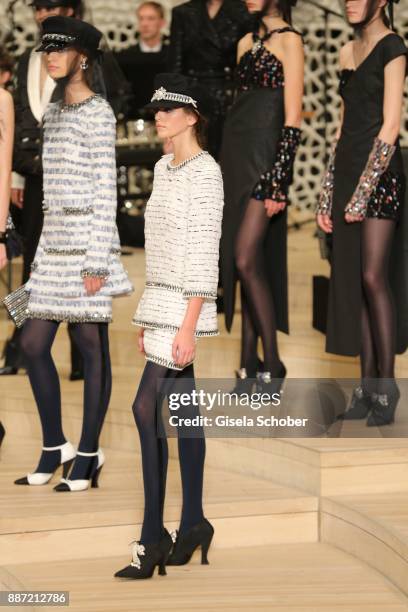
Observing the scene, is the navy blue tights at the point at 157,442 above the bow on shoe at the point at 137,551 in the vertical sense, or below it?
above

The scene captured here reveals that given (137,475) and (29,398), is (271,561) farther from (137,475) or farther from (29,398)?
(29,398)

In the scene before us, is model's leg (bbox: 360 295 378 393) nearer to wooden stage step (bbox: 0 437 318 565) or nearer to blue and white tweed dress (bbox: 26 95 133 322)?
wooden stage step (bbox: 0 437 318 565)

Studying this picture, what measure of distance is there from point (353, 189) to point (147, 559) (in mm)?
1582

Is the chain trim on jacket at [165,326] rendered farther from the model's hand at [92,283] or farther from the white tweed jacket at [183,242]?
the model's hand at [92,283]

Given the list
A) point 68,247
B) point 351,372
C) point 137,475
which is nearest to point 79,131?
point 68,247

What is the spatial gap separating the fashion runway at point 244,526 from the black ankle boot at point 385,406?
78 mm

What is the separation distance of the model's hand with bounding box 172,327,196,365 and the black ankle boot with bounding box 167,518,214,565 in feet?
1.85

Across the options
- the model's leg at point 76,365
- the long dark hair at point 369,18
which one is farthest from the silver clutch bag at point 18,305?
the long dark hair at point 369,18

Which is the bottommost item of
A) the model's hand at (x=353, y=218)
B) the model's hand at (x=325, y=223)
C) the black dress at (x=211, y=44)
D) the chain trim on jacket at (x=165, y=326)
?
the chain trim on jacket at (x=165, y=326)

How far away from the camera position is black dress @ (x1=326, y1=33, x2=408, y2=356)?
15.0 feet

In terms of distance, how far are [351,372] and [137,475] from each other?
126 cm

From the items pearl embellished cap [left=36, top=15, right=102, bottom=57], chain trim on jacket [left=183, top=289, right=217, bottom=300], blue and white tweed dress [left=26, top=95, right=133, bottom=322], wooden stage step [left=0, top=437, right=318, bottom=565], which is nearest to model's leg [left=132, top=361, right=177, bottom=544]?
chain trim on jacket [left=183, top=289, right=217, bottom=300]

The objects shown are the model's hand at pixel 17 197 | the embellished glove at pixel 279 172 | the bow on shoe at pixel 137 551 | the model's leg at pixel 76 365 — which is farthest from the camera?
the model's leg at pixel 76 365

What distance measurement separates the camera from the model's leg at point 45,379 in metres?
4.48
